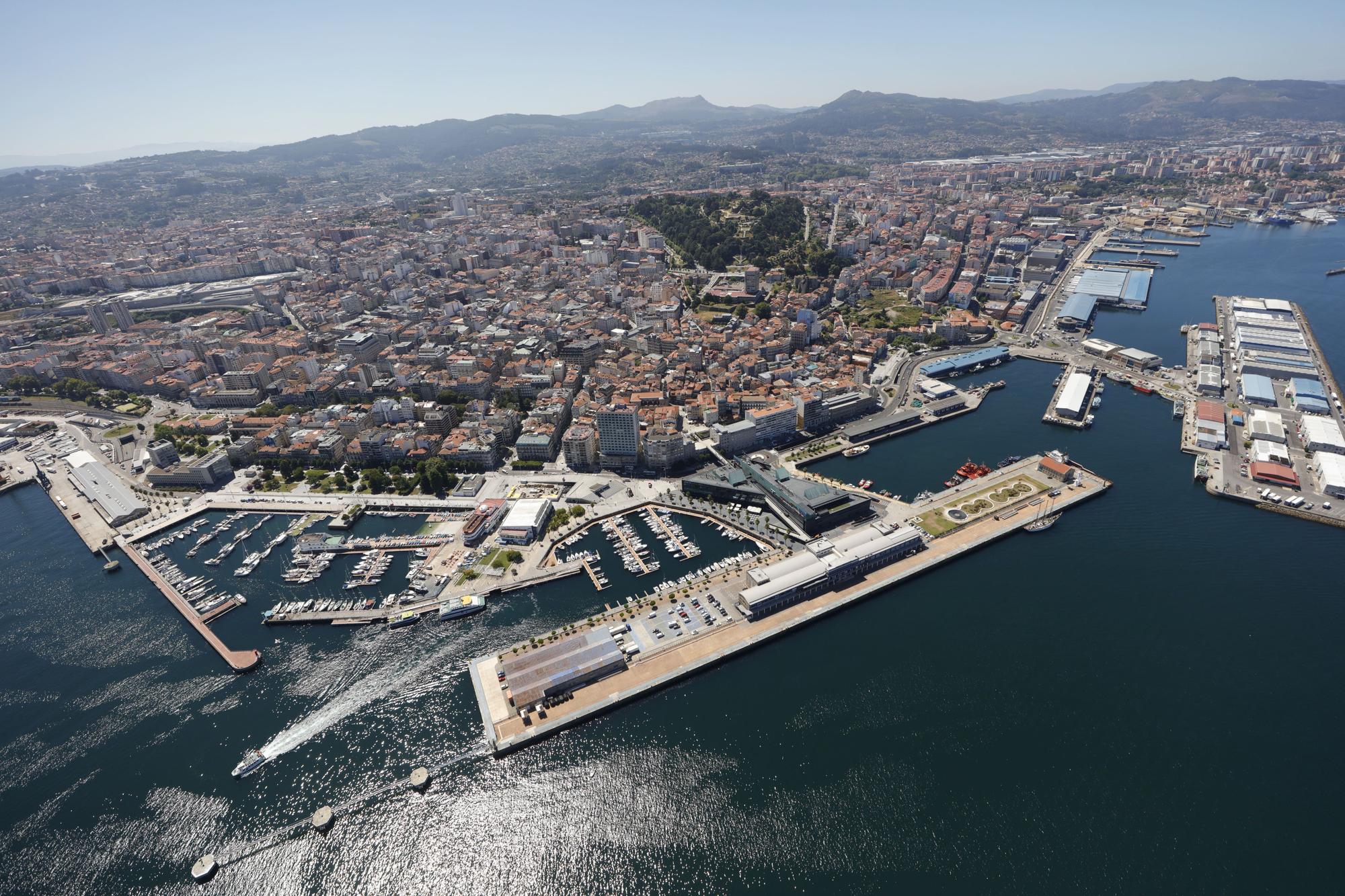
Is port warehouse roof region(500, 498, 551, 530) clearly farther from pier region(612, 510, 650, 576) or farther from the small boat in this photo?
the small boat

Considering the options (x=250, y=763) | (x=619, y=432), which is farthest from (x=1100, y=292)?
(x=250, y=763)

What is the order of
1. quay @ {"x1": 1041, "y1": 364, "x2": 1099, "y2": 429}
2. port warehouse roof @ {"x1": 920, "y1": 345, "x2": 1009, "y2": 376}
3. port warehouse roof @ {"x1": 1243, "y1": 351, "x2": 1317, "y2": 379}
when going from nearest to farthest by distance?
quay @ {"x1": 1041, "y1": 364, "x2": 1099, "y2": 429} < port warehouse roof @ {"x1": 1243, "y1": 351, "x2": 1317, "y2": 379} < port warehouse roof @ {"x1": 920, "y1": 345, "x2": 1009, "y2": 376}

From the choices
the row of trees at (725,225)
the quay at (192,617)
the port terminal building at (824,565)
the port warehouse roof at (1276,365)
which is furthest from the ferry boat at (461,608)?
the row of trees at (725,225)

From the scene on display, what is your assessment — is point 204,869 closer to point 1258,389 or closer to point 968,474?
point 968,474

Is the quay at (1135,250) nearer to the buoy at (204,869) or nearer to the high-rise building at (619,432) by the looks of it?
the high-rise building at (619,432)

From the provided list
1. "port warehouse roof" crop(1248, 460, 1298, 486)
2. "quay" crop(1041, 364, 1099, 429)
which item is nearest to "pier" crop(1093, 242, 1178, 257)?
"quay" crop(1041, 364, 1099, 429)

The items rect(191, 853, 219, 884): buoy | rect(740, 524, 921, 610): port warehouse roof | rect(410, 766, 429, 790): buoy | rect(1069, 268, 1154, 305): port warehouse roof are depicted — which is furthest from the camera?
rect(1069, 268, 1154, 305): port warehouse roof

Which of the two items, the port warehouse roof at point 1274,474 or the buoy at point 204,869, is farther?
the port warehouse roof at point 1274,474
